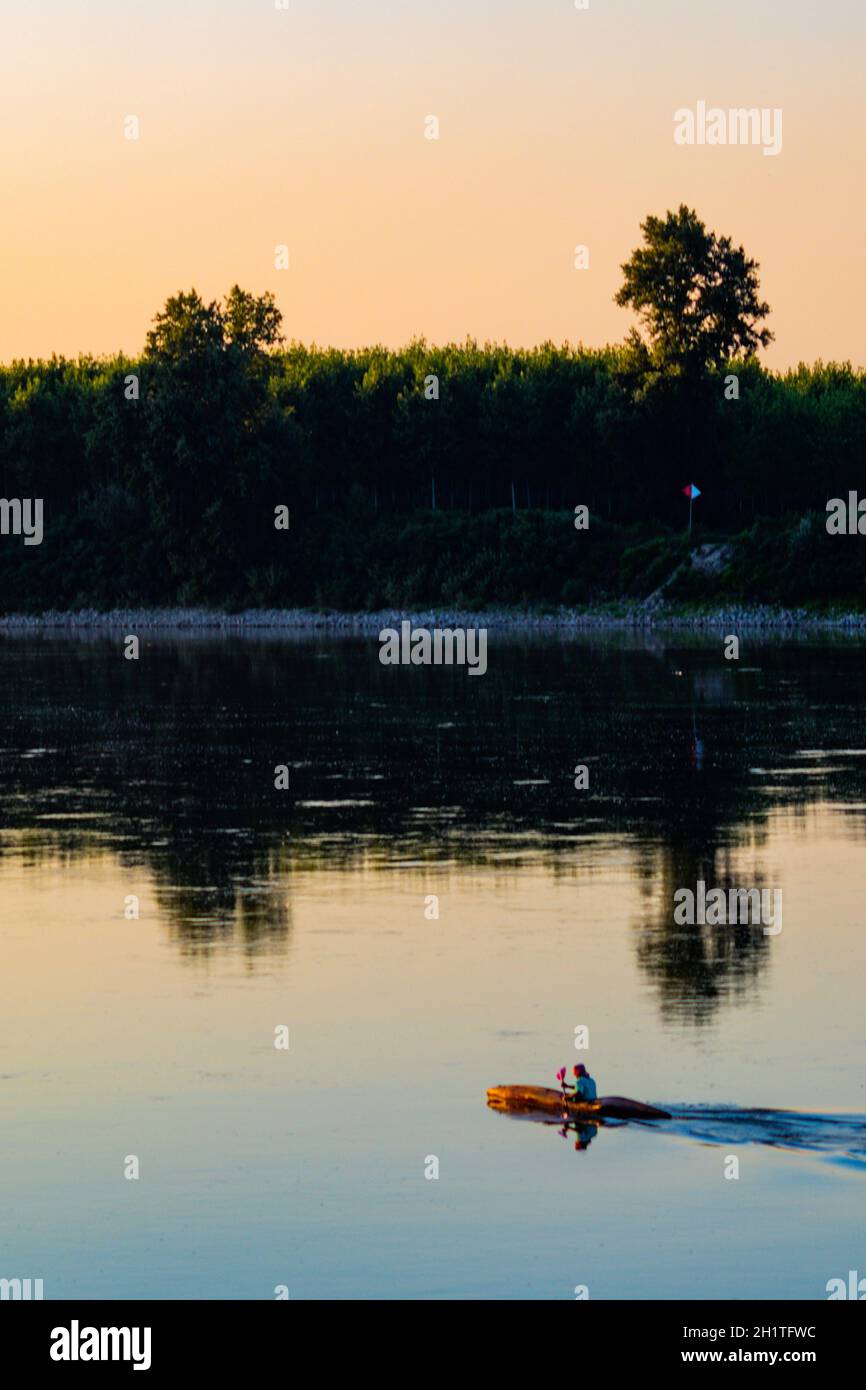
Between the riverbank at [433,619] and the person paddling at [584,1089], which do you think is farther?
Result: the riverbank at [433,619]

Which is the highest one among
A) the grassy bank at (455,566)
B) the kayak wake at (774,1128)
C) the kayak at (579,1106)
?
the grassy bank at (455,566)

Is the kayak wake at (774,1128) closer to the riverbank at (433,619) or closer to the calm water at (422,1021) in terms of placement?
the calm water at (422,1021)

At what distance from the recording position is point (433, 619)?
168250 mm

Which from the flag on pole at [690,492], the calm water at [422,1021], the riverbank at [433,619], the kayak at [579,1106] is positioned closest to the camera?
the calm water at [422,1021]

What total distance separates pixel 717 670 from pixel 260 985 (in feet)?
230

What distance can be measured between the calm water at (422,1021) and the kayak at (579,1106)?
225mm

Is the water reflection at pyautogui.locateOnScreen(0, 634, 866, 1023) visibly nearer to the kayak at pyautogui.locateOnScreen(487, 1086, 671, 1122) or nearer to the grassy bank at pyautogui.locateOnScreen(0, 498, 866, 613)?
the kayak at pyautogui.locateOnScreen(487, 1086, 671, 1122)

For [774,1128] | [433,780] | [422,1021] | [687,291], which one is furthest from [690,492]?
[774,1128]

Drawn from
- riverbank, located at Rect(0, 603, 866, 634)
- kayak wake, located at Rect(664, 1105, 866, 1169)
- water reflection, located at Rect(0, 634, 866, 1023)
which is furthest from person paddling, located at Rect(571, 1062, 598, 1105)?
riverbank, located at Rect(0, 603, 866, 634)

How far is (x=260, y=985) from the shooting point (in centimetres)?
3016

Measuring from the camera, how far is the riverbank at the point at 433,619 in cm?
15338

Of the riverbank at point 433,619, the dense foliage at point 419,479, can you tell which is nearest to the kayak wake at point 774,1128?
the riverbank at point 433,619

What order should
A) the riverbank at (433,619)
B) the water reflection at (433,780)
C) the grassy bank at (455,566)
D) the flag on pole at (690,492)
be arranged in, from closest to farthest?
the water reflection at (433,780) → the riverbank at (433,619) → the grassy bank at (455,566) → the flag on pole at (690,492)
